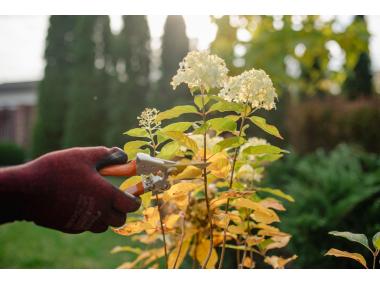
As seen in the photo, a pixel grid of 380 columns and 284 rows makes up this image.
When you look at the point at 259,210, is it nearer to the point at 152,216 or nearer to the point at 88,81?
the point at 152,216

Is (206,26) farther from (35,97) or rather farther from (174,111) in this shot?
(35,97)

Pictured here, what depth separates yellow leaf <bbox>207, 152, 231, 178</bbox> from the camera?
3.16 ft

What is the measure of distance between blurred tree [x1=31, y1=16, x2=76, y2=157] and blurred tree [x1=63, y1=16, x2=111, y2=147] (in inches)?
7.4

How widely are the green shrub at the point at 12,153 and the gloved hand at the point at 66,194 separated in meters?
4.35

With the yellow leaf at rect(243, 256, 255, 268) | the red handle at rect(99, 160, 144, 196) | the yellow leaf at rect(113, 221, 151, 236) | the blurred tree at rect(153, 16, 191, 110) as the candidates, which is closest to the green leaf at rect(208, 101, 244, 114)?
the red handle at rect(99, 160, 144, 196)

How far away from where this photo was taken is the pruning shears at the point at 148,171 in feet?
2.79

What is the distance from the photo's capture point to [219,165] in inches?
38.3

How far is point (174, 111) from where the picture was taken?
0.93m

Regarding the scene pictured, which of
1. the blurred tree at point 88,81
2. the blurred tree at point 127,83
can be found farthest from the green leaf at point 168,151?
the blurred tree at point 88,81

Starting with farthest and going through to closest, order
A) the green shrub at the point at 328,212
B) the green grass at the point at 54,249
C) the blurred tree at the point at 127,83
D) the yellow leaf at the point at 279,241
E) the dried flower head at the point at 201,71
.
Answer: the blurred tree at the point at 127,83, the green grass at the point at 54,249, the green shrub at the point at 328,212, the yellow leaf at the point at 279,241, the dried flower head at the point at 201,71

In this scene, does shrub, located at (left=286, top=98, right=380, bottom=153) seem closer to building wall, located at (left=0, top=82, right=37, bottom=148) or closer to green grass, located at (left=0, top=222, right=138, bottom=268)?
green grass, located at (left=0, top=222, right=138, bottom=268)

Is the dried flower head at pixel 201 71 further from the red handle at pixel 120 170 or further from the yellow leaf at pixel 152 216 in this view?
the yellow leaf at pixel 152 216
